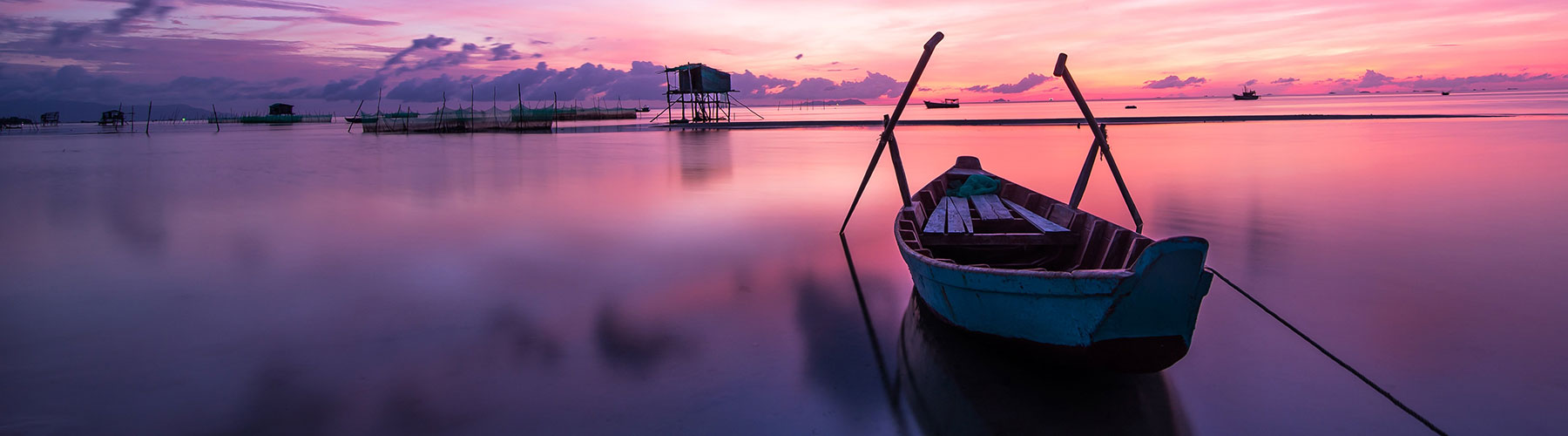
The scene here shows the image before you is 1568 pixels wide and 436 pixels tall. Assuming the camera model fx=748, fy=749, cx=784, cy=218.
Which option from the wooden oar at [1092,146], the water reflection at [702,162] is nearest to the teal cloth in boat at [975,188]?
the wooden oar at [1092,146]

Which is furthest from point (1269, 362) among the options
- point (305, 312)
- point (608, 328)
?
point (305, 312)

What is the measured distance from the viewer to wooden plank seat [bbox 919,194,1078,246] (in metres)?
6.23

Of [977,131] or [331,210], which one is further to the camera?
[977,131]

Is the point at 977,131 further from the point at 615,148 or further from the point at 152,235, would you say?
the point at 152,235

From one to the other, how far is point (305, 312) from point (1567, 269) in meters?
12.2

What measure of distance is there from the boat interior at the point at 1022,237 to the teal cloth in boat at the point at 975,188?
61 centimetres

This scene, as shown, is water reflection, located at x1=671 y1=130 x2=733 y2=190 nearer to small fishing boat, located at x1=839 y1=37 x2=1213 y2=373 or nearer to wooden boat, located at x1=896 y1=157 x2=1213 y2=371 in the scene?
small fishing boat, located at x1=839 y1=37 x2=1213 y2=373

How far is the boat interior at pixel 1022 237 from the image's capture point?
5432mm

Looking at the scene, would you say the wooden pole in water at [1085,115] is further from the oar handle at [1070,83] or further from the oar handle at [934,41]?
the oar handle at [934,41]

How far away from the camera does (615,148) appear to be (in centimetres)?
3212

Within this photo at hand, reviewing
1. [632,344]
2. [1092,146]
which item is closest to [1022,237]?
[632,344]

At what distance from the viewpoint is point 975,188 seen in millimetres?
9086

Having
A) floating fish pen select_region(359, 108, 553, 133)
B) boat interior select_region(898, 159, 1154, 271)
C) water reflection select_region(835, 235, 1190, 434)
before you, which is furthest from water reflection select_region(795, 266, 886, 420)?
floating fish pen select_region(359, 108, 553, 133)

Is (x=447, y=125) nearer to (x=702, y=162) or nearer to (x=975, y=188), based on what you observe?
(x=702, y=162)
